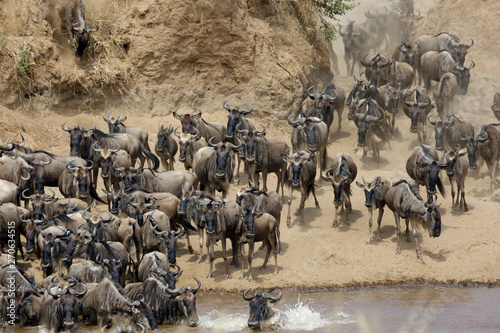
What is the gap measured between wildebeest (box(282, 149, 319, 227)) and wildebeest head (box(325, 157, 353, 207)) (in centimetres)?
53

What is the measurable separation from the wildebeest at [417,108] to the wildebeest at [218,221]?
959cm

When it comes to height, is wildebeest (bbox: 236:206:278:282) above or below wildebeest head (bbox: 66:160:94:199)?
below

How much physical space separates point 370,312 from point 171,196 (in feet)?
18.6

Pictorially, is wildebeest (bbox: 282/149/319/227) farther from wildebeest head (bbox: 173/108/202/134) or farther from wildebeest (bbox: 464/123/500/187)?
wildebeest (bbox: 464/123/500/187)

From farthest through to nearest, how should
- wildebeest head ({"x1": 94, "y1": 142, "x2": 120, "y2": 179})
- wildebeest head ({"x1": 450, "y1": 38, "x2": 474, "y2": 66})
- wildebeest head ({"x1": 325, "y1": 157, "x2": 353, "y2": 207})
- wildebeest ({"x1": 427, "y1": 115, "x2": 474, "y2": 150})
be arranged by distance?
wildebeest head ({"x1": 450, "y1": 38, "x2": 474, "y2": 66}), wildebeest ({"x1": 427, "y1": 115, "x2": 474, "y2": 150}), wildebeest head ({"x1": 94, "y1": 142, "x2": 120, "y2": 179}), wildebeest head ({"x1": 325, "y1": 157, "x2": 353, "y2": 207})

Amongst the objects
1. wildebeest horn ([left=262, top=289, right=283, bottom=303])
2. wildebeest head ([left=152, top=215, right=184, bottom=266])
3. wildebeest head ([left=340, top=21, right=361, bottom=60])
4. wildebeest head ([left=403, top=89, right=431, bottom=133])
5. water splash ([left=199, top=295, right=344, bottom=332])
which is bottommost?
water splash ([left=199, top=295, right=344, bottom=332])

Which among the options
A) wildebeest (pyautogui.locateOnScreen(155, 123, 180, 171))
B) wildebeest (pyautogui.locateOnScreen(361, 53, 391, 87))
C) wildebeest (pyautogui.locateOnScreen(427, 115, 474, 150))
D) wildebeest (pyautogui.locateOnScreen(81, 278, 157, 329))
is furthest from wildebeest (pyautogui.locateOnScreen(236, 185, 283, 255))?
wildebeest (pyautogui.locateOnScreen(361, 53, 391, 87))

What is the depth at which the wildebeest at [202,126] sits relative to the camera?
23.5 metres

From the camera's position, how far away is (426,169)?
21.2m

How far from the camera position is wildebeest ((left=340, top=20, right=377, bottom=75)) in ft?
110

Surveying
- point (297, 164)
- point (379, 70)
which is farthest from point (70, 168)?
point (379, 70)

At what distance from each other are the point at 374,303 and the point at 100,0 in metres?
15.1

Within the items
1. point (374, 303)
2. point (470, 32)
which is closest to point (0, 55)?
point (374, 303)

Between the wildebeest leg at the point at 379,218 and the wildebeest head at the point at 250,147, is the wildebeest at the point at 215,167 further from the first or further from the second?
the wildebeest leg at the point at 379,218
